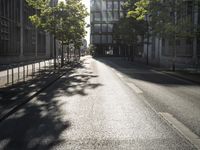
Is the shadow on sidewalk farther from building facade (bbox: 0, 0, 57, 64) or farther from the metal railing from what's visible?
building facade (bbox: 0, 0, 57, 64)

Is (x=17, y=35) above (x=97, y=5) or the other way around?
the other way around

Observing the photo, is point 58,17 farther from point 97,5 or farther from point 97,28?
point 97,5

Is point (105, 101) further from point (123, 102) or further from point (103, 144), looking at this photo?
point (103, 144)

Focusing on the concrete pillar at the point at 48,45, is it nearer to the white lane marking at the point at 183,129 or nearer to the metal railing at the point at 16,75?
the metal railing at the point at 16,75

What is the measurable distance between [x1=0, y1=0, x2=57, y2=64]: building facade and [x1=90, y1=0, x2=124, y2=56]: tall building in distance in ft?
116

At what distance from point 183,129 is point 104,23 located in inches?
3944

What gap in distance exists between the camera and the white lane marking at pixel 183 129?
6570 millimetres

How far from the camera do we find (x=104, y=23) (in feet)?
349

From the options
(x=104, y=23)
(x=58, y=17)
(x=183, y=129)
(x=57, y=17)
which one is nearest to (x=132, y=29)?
(x=58, y=17)

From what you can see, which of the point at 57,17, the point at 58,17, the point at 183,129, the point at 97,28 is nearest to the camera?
the point at 183,129

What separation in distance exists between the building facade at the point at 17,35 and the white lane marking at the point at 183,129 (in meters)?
36.2

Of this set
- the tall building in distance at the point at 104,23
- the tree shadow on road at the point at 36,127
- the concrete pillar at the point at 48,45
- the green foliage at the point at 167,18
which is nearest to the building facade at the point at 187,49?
A: the green foliage at the point at 167,18

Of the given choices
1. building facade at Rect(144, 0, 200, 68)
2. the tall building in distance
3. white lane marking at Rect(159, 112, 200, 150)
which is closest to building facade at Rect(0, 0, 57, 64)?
building facade at Rect(144, 0, 200, 68)

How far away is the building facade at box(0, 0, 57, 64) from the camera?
4459 centimetres
